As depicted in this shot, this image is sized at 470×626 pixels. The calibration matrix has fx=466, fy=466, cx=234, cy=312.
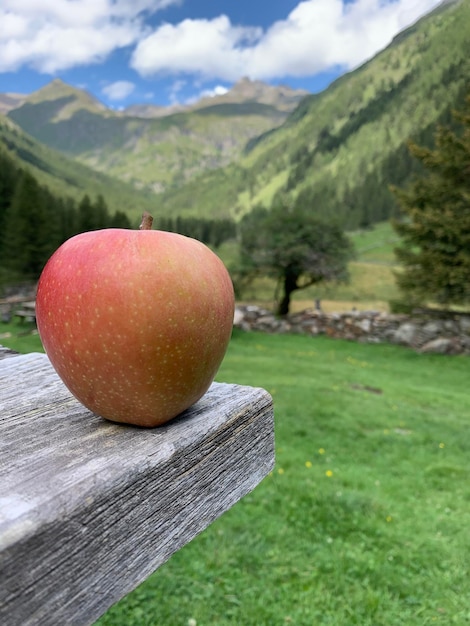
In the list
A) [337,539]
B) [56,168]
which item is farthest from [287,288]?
[56,168]

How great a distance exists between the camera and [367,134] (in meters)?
140

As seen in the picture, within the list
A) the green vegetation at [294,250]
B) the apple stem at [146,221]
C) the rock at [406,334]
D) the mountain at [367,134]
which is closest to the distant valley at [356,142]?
the mountain at [367,134]

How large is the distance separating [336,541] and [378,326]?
15.1 m

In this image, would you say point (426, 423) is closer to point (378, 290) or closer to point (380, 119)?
point (378, 290)

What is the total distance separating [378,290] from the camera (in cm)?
3216

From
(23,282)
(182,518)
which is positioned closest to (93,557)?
(182,518)

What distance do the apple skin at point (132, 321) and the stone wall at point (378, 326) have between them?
16711 millimetres

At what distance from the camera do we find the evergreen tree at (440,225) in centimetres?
1599

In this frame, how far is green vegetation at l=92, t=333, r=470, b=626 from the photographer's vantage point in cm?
281

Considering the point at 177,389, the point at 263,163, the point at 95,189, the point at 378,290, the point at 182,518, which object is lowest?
the point at 378,290

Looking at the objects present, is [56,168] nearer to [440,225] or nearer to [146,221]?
[440,225]

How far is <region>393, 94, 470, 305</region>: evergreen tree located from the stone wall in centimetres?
83

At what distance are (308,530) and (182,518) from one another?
3393mm

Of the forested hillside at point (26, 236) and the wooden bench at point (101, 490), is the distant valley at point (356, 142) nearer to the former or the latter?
the forested hillside at point (26, 236)
